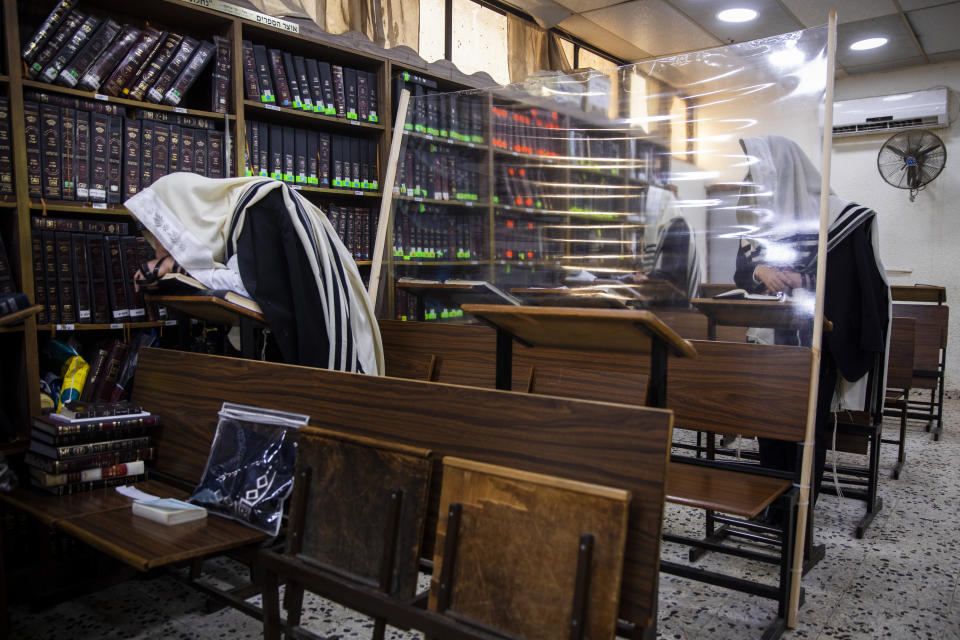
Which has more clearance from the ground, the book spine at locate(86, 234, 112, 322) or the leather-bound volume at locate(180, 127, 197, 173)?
the leather-bound volume at locate(180, 127, 197, 173)

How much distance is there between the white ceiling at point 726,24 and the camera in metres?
4.39

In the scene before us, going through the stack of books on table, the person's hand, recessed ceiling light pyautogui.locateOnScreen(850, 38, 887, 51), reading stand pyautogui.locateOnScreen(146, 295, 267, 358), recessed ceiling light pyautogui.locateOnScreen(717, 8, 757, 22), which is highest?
recessed ceiling light pyautogui.locateOnScreen(850, 38, 887, 51)

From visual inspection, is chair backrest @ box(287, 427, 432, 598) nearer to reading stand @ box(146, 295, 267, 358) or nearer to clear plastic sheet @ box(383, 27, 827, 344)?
reading stand @ box(146, 295, 267, 358)

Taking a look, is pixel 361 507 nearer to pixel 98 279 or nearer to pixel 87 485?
pixel 87 485

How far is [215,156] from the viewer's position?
2.86 metres

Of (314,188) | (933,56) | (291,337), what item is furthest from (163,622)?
(933,56)

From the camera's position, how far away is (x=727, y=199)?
228 centimetres

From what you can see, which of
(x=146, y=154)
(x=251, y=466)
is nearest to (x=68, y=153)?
(x=146, y=154)

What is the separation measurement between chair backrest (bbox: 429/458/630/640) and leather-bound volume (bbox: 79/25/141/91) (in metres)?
2.17

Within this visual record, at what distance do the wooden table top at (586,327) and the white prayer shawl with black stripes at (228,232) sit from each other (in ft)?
2.28

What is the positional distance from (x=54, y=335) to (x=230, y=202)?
913 millimetres

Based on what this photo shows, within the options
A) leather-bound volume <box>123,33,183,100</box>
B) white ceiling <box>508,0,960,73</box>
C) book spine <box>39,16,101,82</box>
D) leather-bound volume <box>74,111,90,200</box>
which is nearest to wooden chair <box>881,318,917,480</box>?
white ceiling <box>508,0,960,73</box>

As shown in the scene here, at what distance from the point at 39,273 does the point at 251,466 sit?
52.1 inches

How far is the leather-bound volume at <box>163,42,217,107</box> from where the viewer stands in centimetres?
271
